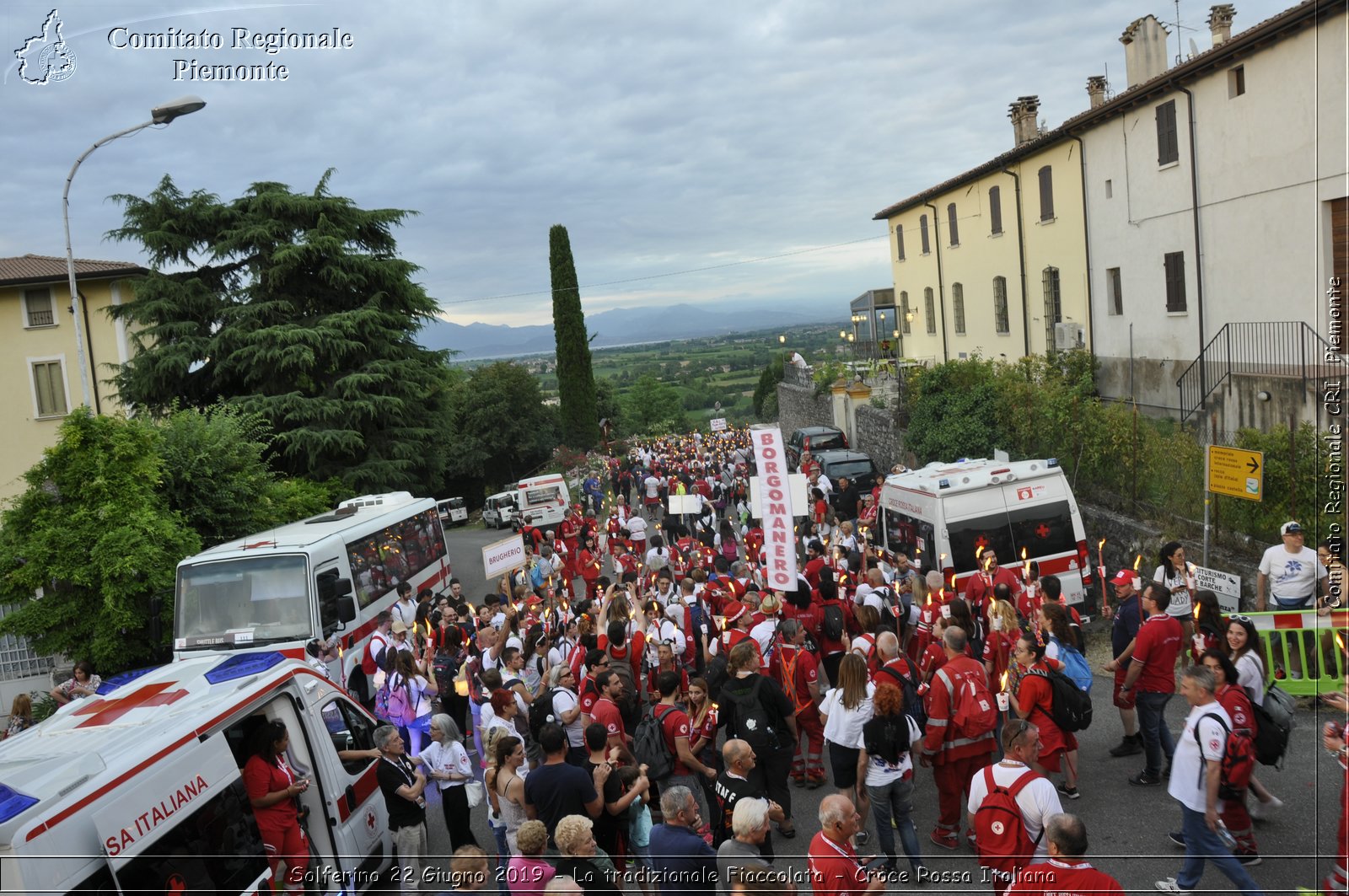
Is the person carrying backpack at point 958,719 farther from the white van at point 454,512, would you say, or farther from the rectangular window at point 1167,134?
the white van at point 454,512

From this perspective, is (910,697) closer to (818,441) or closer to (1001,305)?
(818,441)

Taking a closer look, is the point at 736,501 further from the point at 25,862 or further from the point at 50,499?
the point at 25,862

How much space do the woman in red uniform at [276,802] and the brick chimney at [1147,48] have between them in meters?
25.2

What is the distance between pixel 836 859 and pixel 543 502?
3078 centimetres

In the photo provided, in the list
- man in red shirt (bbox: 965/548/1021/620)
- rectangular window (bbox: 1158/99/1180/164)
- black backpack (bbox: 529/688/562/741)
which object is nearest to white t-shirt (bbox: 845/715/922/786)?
black backpack (bbox: 529/688/562/741)

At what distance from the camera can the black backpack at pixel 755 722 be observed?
6.99 m

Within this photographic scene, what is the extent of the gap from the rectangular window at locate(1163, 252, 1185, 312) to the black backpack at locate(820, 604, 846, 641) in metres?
15.0

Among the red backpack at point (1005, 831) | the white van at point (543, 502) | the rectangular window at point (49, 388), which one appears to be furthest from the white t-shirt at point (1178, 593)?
the rectangular window at point (49, 388)

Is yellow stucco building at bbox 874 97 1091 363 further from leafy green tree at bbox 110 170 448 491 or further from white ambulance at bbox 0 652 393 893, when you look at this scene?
white ambulance at bbox 0 652 393 893

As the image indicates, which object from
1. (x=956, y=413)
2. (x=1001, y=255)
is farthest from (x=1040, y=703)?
(x=1001, y=255)

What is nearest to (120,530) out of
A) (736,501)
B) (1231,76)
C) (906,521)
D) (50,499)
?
(50,499)

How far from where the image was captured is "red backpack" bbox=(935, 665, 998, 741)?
6.67 meters

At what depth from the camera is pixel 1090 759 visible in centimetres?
838

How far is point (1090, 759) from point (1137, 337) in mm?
16586
